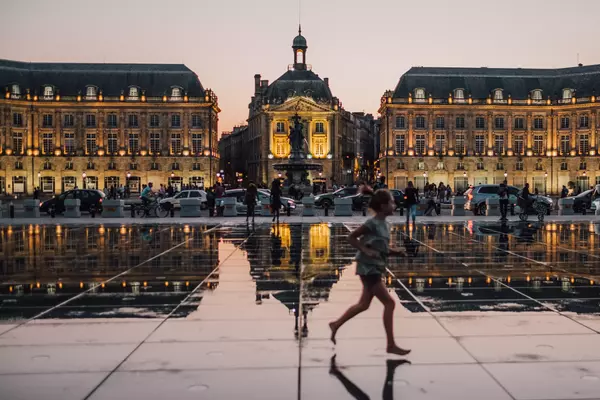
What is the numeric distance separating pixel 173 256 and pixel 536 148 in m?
95.8

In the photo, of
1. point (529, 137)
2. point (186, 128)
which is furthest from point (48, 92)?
point (529, 137)

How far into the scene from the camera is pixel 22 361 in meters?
7.71

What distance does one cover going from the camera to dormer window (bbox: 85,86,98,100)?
101 m

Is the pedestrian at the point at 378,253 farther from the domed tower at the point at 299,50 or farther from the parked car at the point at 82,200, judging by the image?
the domed tower at the point at 299,50

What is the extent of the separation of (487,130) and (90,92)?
5582 centimetres

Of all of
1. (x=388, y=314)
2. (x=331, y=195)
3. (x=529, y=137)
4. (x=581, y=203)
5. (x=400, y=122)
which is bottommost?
(x=388, y=314)

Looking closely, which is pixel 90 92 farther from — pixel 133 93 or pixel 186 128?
pixel 186 128

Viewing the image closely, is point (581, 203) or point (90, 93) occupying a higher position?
point (90, 93)

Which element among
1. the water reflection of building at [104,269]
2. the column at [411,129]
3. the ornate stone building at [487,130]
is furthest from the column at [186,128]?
the water reflection of building at [104,269]

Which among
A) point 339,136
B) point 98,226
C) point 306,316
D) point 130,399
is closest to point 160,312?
point 306,316

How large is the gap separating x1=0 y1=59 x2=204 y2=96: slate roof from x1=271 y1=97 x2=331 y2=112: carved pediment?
14372mm

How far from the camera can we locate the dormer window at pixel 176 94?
10256 centimetres

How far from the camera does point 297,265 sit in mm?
15625

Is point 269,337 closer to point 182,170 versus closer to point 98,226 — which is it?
point 98,226
